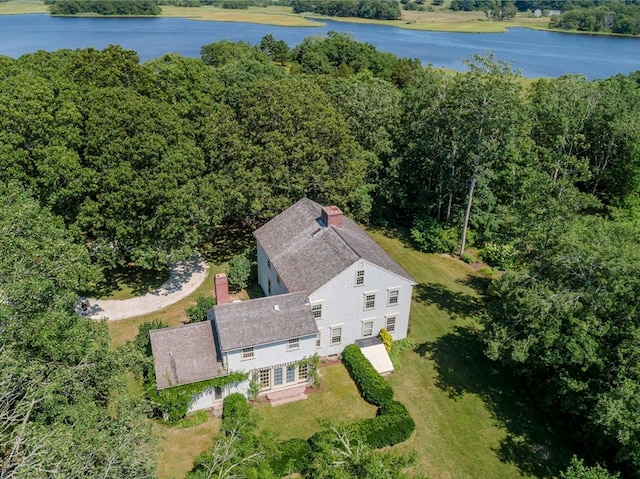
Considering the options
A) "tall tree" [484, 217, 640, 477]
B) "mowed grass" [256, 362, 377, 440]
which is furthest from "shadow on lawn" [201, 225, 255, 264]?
"tall tree" [484, 217, 640, 477]

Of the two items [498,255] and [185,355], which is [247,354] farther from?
[498,255]

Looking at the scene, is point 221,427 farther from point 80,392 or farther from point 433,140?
point 433,140

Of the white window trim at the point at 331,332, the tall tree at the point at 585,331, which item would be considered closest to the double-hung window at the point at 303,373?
the white window trim at the point at 331,332

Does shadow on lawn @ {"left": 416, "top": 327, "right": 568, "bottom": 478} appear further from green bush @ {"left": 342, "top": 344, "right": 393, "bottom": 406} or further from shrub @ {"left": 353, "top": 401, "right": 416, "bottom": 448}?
shrub @ {"left": 353, "top": 401, "right": 416, "bottom": 448}

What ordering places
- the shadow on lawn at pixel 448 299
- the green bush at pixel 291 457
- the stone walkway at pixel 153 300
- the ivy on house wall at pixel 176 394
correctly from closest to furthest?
the green bush at pixel 291 457, the ivy on house wall at pixel 176 394, the stone walkway at pixel 153 300, the shadow on lawn at pixel 448 299

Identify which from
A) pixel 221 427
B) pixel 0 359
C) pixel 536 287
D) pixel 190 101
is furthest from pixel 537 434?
pixel 190 101

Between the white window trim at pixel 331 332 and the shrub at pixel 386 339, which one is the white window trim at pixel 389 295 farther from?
the white window trim at pixel 331 332

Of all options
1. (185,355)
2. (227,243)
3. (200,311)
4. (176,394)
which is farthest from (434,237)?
(176,394)
